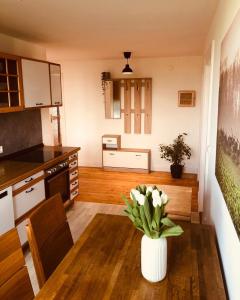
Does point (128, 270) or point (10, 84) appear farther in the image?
point (10, 84)

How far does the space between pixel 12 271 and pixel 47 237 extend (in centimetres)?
34

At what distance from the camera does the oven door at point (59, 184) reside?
10.5 ft

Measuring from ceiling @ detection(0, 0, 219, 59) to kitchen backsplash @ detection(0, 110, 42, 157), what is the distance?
1005 millimetres

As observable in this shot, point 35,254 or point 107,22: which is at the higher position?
point 107,22

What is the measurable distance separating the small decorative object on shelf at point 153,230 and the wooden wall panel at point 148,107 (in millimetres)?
4637

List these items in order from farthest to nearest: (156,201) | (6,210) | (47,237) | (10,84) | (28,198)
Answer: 1. (10,84)
2. (28,198)
3. (6,210)
4. (47,237)
5. (156,201)

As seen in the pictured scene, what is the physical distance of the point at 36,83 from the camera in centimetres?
338

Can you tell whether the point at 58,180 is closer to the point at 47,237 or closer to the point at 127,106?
the point at 47,237

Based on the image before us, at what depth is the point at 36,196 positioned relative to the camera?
298 cm

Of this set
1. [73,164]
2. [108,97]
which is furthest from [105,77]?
[73,164]

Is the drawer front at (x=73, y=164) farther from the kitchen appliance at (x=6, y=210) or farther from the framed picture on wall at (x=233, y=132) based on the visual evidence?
the framed picture on wall at (x=233, y=132)

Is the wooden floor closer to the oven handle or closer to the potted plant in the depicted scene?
the potted plant

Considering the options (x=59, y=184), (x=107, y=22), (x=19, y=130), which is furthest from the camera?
(x=19, y=130)

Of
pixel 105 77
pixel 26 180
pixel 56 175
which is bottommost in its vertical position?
pixel 56 175
